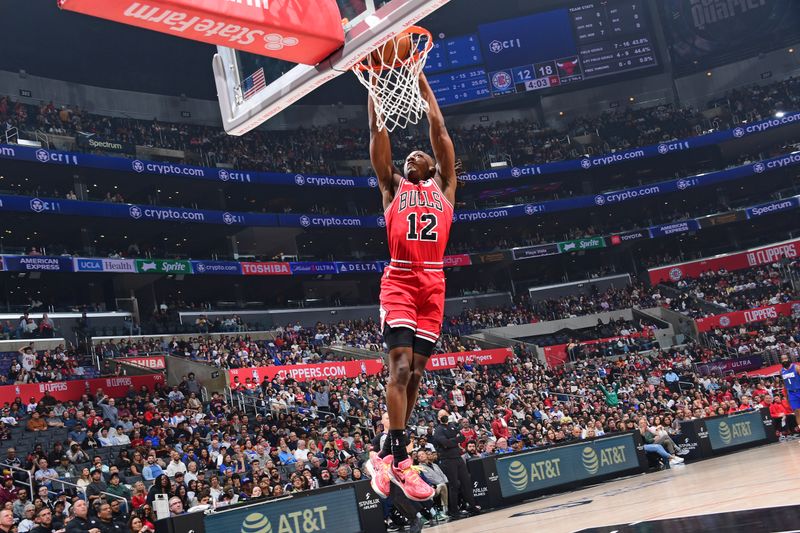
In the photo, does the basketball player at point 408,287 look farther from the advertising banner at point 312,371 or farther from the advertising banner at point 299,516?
the advertising banner at point 312,371

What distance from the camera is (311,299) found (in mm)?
39031

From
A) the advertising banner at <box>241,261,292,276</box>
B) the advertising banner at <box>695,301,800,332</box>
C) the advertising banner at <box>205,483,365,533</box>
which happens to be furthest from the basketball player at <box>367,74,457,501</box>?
the advertising banner at <box>695,301,800,332</box>

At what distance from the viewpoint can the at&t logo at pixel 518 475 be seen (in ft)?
43.5

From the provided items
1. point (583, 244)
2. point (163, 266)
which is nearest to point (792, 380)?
point (163, 266)

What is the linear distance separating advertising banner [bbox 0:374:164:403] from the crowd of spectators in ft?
48.2

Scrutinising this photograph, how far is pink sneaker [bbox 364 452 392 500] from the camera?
17.4 feet

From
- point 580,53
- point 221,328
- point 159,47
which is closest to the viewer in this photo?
point 221,328

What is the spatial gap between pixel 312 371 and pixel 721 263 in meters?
25.7

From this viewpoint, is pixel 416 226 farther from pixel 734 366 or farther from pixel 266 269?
pixel 266 269

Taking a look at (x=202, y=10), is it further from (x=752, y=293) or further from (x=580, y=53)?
(x=580, y=53)

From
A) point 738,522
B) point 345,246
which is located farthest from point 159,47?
point 738,522

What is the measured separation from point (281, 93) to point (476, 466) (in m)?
8.17

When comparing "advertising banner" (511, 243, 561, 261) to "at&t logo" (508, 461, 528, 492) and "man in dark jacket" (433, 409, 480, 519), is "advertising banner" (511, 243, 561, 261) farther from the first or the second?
"man in dark jacket" (433, 409, 480, 519)

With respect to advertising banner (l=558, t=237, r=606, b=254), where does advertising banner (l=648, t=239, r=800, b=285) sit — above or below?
below
